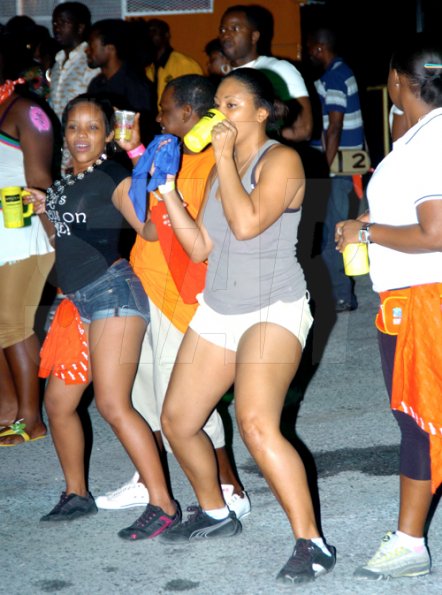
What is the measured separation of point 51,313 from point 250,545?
494 cm

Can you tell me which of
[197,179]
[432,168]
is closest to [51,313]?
[197,179]

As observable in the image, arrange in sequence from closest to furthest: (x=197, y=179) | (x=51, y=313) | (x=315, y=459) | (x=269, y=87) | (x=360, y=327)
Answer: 1. (x=269, y=87)
2. (x=197, y=179)
3. (x=315, y=459)
4. (x=360, y=327)
5. (x=51, y=313)

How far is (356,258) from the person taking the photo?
4.00 m

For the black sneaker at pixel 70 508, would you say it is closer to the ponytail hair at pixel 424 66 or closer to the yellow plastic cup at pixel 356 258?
the yellow plastic cup at pixel 356 258

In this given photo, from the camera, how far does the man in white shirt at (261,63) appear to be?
6.96 meters

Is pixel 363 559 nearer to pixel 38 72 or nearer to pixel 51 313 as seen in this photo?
pixel 51 313

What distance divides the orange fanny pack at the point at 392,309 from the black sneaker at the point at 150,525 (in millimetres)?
1387

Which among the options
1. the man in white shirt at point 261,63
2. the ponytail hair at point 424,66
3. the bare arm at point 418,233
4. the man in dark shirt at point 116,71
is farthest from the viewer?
the man in dark shirt at point 116,71

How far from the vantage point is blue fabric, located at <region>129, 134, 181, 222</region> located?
4.08 metres

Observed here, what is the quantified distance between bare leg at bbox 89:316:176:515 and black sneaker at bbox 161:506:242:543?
0.43 feet

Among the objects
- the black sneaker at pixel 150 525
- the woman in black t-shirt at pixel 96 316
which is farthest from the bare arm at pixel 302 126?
the black sneaker at pixel 150 525

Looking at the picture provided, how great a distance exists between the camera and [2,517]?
4805 mm

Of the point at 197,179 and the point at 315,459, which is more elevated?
the point at 197,179

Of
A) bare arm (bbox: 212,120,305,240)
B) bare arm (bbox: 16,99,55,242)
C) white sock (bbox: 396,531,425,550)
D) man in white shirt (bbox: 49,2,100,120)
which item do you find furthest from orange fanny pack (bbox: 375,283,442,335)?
man in white shirt (bbox: 49,2,100,120)
